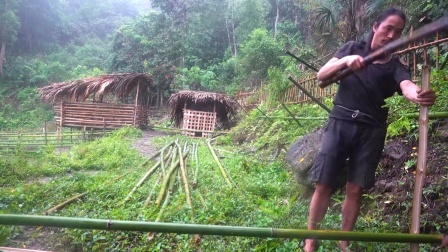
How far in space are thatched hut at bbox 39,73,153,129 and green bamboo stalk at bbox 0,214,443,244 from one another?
35.9 feet

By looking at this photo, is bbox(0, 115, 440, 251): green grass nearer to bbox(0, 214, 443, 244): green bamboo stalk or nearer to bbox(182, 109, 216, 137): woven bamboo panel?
bbox(0, 214, 443, 244): green bamboo stalk

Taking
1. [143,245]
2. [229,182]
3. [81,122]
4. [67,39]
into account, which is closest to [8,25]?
[67,39]

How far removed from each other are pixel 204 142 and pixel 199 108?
3.54m

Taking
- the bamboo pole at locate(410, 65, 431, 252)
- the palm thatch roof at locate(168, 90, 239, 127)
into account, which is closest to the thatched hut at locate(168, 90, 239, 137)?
the palm thatch roof at locate(168, 90, 239, 127)

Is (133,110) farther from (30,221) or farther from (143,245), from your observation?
(30,221)

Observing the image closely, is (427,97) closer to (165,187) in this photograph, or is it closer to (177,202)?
(177,202)

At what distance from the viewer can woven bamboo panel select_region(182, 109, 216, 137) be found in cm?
1284

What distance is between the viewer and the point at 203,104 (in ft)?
43.3

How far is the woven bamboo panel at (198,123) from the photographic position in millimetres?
12836

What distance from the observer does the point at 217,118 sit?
45.4 ft

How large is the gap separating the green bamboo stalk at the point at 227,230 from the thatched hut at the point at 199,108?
36.6ft

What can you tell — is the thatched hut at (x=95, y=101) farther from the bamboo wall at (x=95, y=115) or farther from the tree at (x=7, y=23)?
the tree at (x=7, y=23)

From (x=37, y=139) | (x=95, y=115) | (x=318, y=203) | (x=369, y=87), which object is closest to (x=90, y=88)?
(x=95, y=115)

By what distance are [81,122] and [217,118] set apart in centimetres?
512
